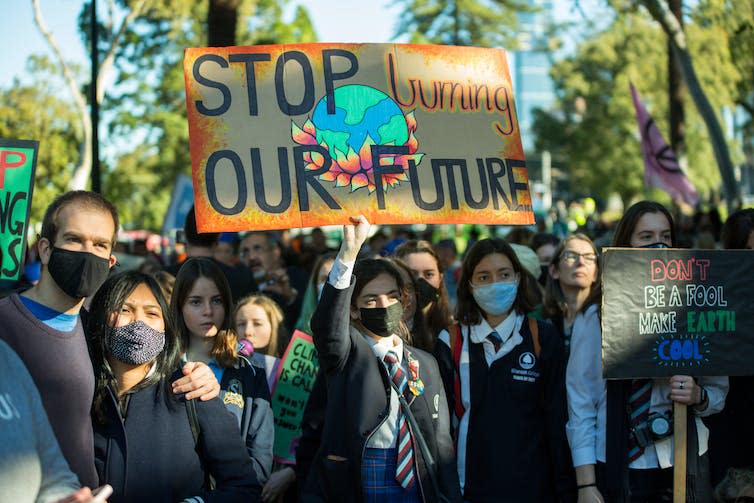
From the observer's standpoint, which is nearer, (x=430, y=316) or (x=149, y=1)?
(x=430, y=316)

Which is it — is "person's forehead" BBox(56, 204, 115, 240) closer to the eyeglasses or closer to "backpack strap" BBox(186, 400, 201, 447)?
"backpack strap" BBox(186, 400, 201, 447)

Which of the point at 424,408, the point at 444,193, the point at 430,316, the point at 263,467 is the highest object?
the point at 444,193

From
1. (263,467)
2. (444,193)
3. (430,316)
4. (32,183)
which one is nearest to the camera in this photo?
(263,467)

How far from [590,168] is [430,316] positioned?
5153 centimetres

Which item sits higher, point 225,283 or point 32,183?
point 32,183

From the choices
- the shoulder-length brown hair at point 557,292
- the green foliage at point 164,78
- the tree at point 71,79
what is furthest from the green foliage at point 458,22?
the shoulder-length brown hair at point 557,292

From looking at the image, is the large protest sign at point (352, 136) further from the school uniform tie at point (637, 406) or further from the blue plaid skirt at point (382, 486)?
the blue plaid skirt at point (382, 486)

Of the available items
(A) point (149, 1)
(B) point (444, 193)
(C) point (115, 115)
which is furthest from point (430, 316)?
(C) point (115, 115)

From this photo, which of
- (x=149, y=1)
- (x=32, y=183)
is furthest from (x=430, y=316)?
(x=149, y=1)

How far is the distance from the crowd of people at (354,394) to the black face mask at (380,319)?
0.01 meters

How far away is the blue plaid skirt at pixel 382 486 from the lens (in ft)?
13.1

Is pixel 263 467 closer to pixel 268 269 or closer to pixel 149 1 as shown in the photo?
pixel 268 269

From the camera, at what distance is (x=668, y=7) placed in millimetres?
14352

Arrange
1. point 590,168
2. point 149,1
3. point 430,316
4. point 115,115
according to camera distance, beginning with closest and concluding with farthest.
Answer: point 430,316 < point 149,1 < point 115,115 < point 590,168
